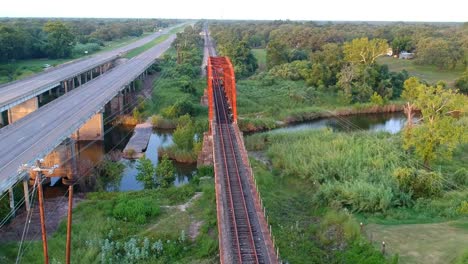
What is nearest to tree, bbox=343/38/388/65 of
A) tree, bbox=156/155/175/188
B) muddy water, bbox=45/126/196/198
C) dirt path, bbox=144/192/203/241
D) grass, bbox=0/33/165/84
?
muddy water, bbox=45/126/196/198

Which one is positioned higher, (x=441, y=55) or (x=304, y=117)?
(x=441, y=55)

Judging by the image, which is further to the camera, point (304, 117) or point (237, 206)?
point (304, 117)

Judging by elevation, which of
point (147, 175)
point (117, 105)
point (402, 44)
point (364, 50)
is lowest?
point (147, 175)

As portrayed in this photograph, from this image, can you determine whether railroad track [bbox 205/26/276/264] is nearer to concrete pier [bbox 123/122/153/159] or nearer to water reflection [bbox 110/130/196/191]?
water reflection [bbox 110/130/196/191]

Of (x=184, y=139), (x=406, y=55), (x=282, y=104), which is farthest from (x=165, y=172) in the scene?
(x=406, y=55)

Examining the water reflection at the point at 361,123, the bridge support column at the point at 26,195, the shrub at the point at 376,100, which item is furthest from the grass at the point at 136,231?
the shrub at the point at 376,100

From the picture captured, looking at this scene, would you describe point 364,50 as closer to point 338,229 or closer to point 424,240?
point 338,229

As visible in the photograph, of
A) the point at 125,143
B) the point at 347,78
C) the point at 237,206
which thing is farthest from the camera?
the point at 347,78
